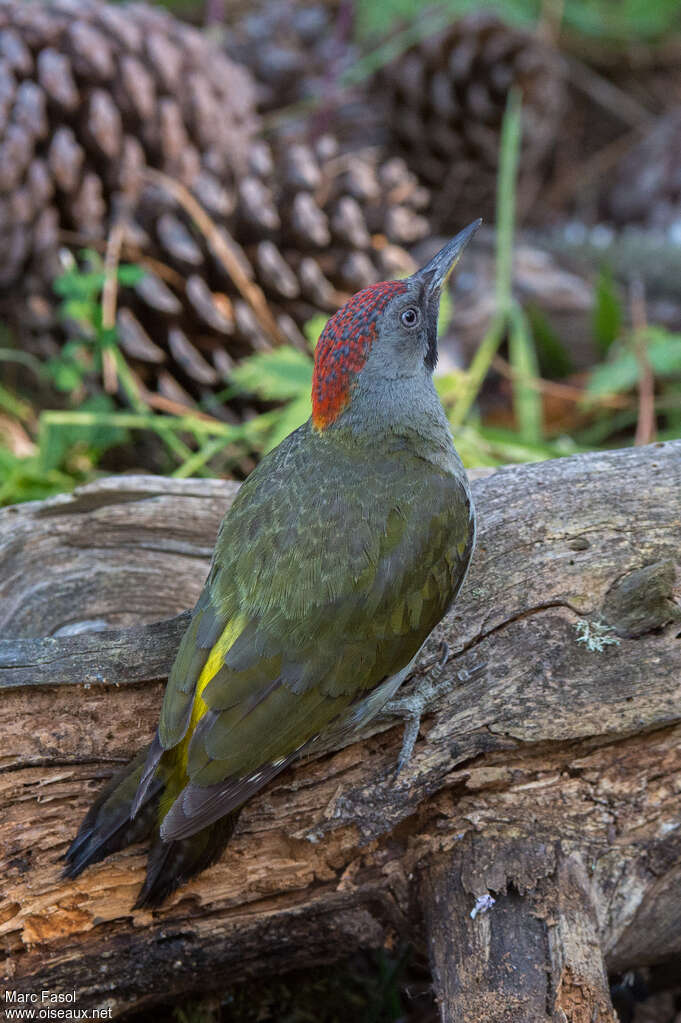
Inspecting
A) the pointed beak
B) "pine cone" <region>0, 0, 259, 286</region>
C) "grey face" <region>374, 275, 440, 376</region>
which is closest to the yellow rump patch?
"grey face" <region>374, 275, 440, 376</region>

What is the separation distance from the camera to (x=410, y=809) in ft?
6.72

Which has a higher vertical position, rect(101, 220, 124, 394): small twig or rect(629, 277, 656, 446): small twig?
rect(101, 220, 124, 394): small twig

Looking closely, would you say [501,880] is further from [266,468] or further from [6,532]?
[6,532]

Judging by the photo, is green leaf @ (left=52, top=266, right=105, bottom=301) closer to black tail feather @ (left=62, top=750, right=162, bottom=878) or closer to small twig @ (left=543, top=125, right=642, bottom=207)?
black tail feather @ (left=62, top=750, right=162, bottom=878)

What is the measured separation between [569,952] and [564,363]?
9.45 feet

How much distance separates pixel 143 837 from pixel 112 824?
9cm

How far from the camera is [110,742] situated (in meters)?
2.08

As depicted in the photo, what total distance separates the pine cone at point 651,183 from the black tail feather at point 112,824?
14.2 feet

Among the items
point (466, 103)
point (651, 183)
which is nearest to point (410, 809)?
point (466, 103)

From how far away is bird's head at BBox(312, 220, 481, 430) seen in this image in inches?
90.4

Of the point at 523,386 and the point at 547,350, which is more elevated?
the point at 547,350

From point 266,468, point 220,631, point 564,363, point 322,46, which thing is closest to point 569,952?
point 220,631

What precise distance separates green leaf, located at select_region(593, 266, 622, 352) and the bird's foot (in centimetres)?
251

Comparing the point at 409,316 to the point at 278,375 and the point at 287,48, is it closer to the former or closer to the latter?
the point at 278,375
